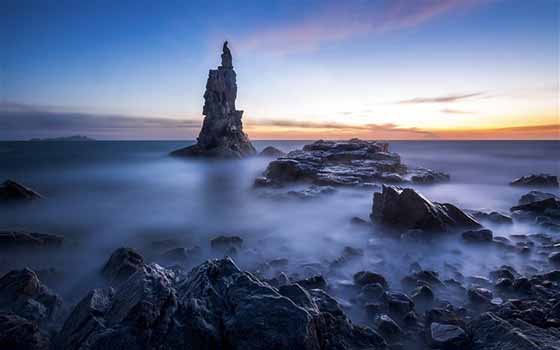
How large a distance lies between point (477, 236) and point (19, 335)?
11.8 meters

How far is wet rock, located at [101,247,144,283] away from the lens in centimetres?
735

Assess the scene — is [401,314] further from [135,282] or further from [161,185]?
[161,185]

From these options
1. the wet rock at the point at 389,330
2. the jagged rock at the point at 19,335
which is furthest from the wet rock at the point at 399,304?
the jagged rock at the point at 19,335

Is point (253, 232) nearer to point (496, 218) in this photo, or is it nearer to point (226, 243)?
point (226, 243)

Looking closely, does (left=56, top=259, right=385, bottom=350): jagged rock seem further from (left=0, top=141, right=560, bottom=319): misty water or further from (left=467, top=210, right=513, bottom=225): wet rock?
(left=467, top=210, right=513, bottom=225): wet rock

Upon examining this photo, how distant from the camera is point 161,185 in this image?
28.6 m

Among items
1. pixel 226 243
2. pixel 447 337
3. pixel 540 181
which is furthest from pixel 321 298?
pixel 540 181

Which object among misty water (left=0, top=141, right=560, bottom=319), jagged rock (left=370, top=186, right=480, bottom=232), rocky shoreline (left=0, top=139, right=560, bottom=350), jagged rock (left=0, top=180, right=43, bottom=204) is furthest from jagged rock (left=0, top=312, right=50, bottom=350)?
jagged rock (left=0, top=180, right=43, bottom=204)

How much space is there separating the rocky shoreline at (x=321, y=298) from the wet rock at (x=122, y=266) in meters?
0.04

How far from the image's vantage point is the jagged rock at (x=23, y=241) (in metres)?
9.70

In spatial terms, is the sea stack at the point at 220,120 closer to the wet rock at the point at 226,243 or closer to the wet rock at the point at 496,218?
the wet rock at the point at 496,218

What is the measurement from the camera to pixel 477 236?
33.2 feet

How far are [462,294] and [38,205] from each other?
68.0 feet

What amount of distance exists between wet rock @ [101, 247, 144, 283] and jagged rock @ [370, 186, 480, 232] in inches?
345
